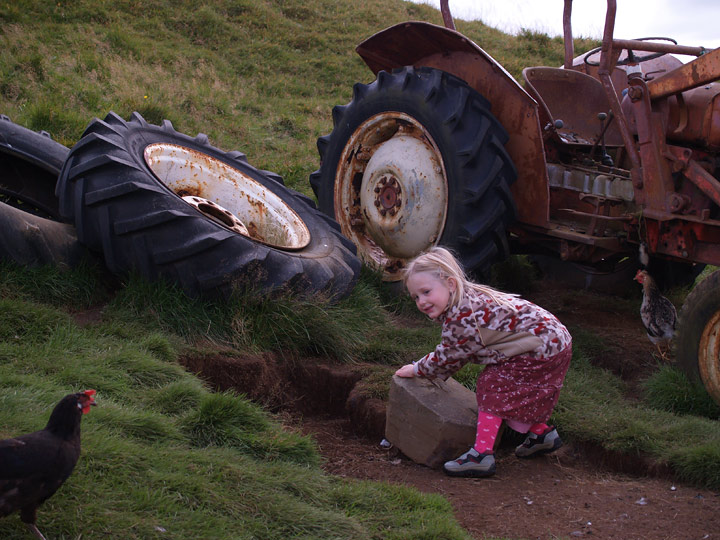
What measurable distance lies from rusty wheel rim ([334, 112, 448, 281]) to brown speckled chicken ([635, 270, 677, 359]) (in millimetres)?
1340

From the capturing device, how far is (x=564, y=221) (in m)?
4.98

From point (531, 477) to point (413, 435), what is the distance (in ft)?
1.74

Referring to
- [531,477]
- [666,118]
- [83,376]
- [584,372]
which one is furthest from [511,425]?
[666,118]

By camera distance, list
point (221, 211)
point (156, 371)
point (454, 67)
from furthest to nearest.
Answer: point (454, 67)
point (221, 211)
point (156, 371)

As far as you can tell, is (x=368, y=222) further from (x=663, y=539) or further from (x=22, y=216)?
(x=663, y=539)

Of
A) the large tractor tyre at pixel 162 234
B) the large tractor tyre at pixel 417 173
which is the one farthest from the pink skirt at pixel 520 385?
the large tractor tyre at pixel 417 173

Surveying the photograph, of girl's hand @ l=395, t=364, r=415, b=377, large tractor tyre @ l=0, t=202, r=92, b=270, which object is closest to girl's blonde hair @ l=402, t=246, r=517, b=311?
girl's hand @ l=395, t=364, r=415, b=377

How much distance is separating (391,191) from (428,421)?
2281 millimetres

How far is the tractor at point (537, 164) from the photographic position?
163 inches

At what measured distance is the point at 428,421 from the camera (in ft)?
10.6

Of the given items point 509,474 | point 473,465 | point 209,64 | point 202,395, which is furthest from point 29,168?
point 209,64

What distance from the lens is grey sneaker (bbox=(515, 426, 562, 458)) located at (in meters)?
3.24

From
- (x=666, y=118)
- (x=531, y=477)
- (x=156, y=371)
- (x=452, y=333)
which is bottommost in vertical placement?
(x=531, y=477)

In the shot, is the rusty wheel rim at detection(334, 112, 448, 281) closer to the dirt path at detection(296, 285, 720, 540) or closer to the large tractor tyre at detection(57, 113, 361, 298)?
the large tractor tyre at detection(57, 113, 361, 298)
